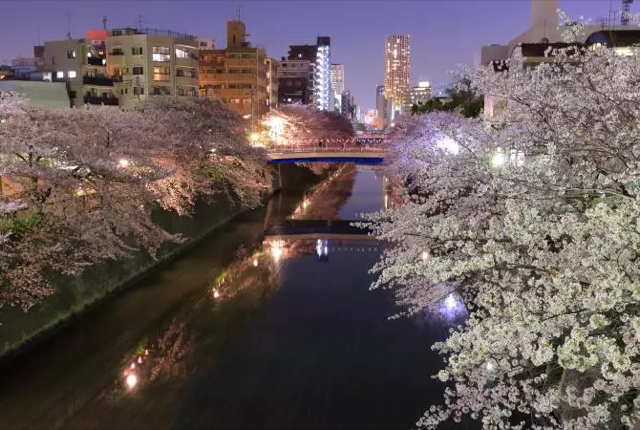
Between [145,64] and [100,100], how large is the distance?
679 cm

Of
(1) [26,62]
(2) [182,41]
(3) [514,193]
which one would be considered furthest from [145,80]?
(3) [514,193]

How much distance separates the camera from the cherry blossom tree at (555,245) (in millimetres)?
4398

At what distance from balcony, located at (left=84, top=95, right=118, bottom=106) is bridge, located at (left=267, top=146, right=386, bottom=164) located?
13.1 m

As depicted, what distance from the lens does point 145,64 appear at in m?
46.0

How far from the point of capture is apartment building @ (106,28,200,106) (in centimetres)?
4528

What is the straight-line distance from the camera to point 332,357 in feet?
42.7

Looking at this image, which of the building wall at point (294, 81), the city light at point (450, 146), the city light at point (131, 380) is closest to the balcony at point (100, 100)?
the city light at point (450, 146)

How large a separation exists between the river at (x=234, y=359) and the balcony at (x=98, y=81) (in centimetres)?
2578

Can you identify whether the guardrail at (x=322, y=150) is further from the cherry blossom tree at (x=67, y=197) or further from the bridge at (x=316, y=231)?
the cherry blossom tree at (x=67, y=197)

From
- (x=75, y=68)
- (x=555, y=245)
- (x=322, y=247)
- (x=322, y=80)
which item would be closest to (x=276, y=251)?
(x=322, y=247)

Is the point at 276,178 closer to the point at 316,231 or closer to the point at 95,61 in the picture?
the point at 95,61

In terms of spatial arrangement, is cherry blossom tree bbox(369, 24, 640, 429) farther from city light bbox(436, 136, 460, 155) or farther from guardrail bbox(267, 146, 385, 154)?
guardrail bbox(267, 146, 385, 154)

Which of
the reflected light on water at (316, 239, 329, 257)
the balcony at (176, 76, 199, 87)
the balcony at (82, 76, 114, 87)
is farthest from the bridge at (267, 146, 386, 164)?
the balcony at (176, 76, 199, 87)

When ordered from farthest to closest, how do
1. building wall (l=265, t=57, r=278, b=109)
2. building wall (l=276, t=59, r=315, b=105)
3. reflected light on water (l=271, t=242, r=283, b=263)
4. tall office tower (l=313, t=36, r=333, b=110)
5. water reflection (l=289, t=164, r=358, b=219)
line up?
tall office tower (l=313, t=36, r=333, b=110)
building wall (l=276, t=59, r=315, b=105)
building wall (l=265, t=57, r=278, b=109)
water reflection (l=289, t=164, r=358, b=219)
reflected light on water (l=271, t=242, r=283, b=263)
